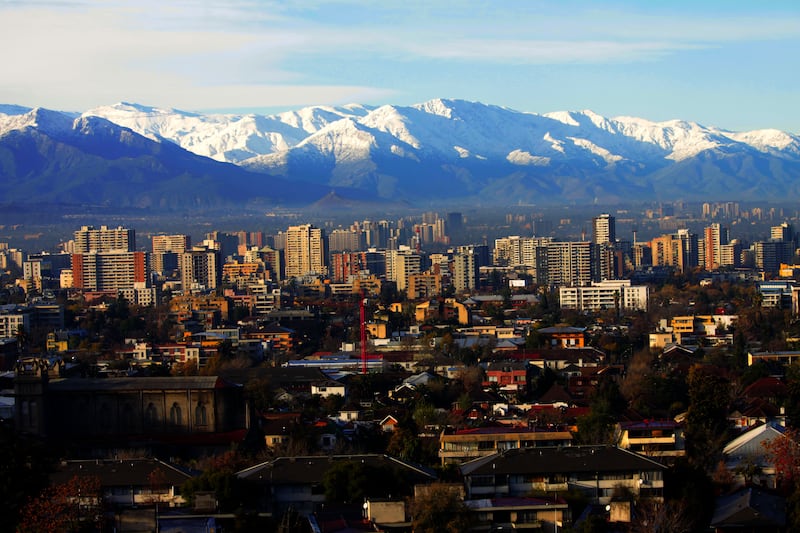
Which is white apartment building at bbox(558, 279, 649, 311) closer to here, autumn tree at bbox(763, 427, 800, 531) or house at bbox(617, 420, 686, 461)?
house at bbox(617, 420, 686, 461)

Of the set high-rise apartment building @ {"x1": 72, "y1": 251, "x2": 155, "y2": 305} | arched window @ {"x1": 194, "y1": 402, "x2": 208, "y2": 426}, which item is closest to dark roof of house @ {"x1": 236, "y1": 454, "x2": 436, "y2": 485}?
arched window @ {"x1": 194, "y1": 402, "x2": 208, "y2": 426}

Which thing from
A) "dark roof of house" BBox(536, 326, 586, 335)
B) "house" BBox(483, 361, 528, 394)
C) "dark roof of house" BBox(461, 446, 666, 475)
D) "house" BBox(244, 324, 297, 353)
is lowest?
"house" BBox(244, 324, 297, 353)

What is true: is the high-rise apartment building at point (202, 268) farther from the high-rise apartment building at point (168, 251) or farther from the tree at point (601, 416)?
A: the tree at point (601, 416)

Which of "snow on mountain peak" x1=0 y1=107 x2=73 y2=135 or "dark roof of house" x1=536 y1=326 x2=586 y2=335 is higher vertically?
"snow on mountain peak" x1=0 y1=107 x2=73 y2=135

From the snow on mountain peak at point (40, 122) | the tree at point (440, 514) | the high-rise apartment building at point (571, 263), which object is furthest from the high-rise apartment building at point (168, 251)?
the snow on mountain peak at point (40, 122)

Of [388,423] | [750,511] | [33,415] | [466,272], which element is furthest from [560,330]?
[466,272]

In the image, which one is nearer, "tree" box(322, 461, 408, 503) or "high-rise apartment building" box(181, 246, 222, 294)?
"tree" box(322, 461, 408, 503)

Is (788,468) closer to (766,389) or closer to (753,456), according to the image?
(753,456)
